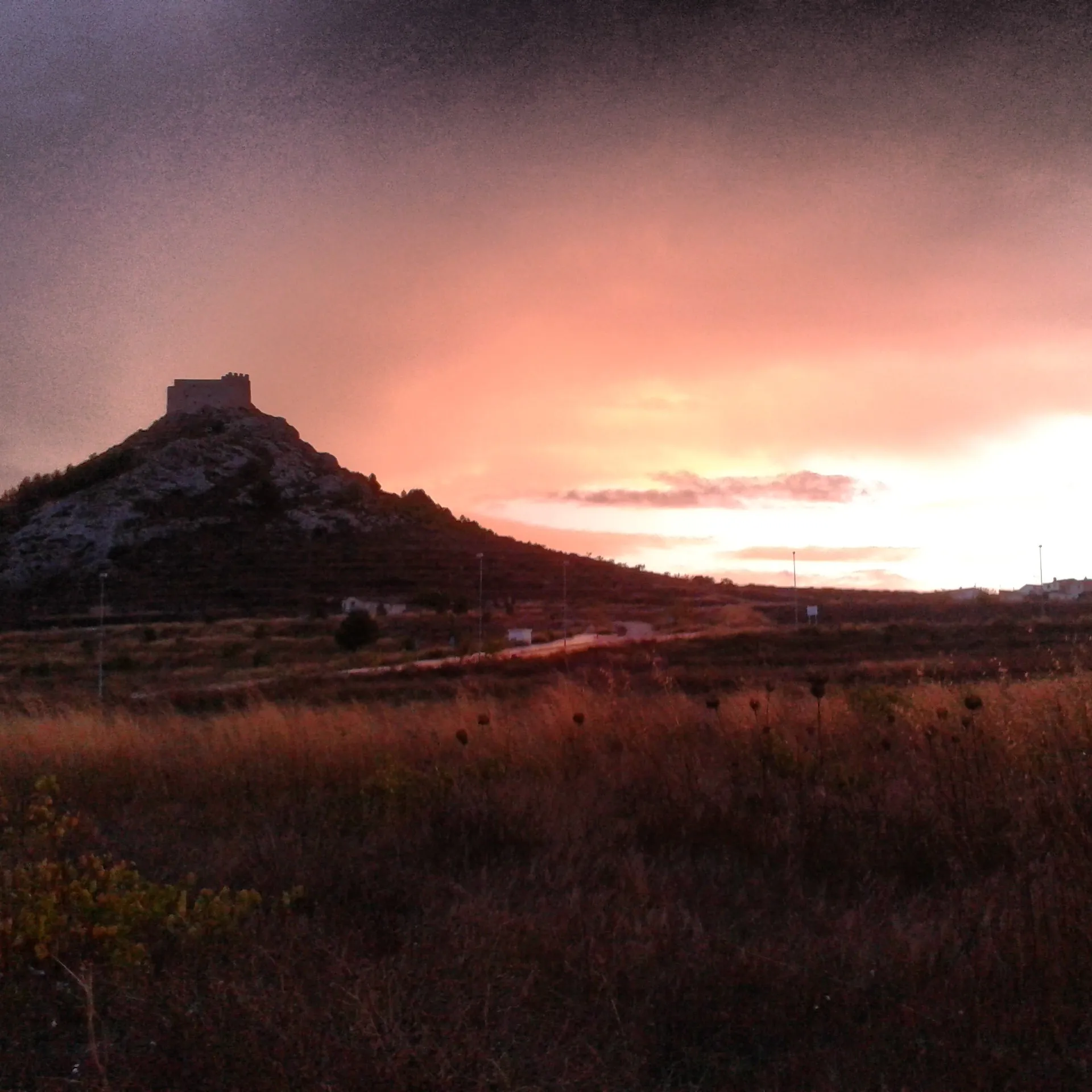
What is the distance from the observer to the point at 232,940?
4320mm

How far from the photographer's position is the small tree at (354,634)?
43688mm

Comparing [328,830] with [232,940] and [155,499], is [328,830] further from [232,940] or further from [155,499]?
[155,499]

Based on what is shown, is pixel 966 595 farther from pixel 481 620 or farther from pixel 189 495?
pixel 189 495

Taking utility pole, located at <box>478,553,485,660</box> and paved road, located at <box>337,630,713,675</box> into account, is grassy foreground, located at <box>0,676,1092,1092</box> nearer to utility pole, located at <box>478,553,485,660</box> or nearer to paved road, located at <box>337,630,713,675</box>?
paved road, located at <box>337,630,713,675</box>

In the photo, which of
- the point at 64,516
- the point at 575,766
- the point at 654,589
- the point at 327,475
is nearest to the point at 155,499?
the point at 64,516

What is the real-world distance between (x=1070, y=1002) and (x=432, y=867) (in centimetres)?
301

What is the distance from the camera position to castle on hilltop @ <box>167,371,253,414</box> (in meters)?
100

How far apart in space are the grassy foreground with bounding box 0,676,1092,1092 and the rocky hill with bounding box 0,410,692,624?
57.7 metres

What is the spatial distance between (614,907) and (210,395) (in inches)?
4085

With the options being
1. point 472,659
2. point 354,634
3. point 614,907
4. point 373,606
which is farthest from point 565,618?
point 614,907

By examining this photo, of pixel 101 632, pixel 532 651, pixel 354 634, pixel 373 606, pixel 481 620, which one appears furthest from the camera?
pixel 373 606

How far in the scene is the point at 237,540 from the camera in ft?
258

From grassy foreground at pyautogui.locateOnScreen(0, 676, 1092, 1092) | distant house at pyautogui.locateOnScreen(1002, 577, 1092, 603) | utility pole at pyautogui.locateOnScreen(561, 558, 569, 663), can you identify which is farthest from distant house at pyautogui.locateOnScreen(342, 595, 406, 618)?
grassy foreground at pyautogui.locateOnScreen(0, 676, 1092, 1092)

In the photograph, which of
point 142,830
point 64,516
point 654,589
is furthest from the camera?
point 654,589
